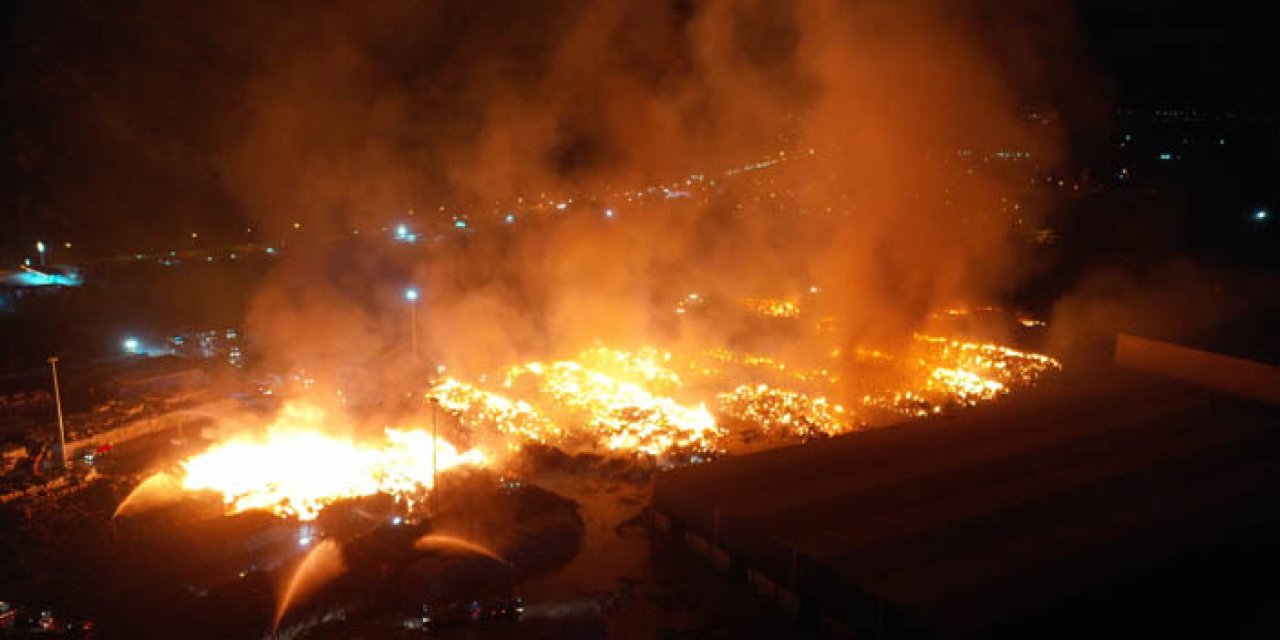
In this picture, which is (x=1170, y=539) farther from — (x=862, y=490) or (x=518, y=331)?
(x=518, y=331)

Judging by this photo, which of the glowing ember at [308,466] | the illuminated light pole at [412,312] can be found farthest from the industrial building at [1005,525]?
the illuminated light pole at [412,312]

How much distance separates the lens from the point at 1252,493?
697 centimetres

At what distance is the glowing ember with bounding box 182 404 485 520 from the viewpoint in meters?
7.76

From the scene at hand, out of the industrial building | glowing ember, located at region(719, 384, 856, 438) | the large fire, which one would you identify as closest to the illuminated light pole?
the large fire

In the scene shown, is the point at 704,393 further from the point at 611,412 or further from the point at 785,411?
the point at 611,412

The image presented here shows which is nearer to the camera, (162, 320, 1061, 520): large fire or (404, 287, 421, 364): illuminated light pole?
(162, 320, 1061, 520): large fire

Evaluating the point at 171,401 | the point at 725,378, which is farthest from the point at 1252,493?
the point at 171,401

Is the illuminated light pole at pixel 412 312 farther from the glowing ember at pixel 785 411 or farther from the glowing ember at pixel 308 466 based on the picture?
the glowing ember at pixel 785 411

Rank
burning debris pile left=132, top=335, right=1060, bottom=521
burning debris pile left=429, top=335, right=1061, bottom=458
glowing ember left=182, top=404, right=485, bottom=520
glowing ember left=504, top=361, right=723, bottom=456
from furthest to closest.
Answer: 1. burning debris pile left=429, top=335, right=1061, bottom=458
2. glowing ember left=504, top=361, right=723, bottom=456
3. burning debris pile left=132, top=335, right=1060, bottom=521
4. glowing ember left=182, top=404, right=485, bottom=520

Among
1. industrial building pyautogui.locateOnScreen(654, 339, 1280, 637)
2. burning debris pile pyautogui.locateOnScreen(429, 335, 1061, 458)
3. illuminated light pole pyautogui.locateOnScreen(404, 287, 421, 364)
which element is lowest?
industrial building pyautogui.locateOnScreen(654, 339, 1280, 637)

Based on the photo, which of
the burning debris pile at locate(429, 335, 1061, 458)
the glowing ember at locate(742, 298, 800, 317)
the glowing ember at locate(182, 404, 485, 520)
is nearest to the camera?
the glowing ember at locate(182, 404, 485, 520)

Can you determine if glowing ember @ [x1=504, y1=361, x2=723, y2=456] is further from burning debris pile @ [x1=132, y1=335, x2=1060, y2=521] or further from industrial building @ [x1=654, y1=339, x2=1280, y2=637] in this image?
industrial building @ [x1=654, y1=339, x2=1280, y2=637]

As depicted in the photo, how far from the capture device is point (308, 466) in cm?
852

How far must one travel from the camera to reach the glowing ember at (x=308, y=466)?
306 inches
